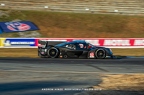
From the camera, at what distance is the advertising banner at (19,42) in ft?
100

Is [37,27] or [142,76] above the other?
[37,27]

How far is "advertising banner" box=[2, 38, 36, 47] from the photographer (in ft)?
100

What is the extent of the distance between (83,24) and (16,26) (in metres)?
8.45

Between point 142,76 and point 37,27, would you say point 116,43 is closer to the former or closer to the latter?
point 37,27

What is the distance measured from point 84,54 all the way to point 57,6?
23.8m

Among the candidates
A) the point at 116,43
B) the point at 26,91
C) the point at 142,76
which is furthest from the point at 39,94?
the point at 116,43

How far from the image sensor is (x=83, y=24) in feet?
139

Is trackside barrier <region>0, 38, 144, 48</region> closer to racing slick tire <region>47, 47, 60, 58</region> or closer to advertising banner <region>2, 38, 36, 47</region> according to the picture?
advertising banner <region>2, 38, 36, 47</region>

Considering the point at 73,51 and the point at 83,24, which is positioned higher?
the point at 83,24

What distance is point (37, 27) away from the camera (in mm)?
39250

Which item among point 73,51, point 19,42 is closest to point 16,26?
point 19,42

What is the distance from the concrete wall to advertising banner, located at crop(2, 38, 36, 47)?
13706mm

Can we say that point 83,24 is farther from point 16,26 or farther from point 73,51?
point 73,51

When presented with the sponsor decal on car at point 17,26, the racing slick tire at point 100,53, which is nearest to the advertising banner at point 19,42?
the sponsor decal on car at point 17,26
